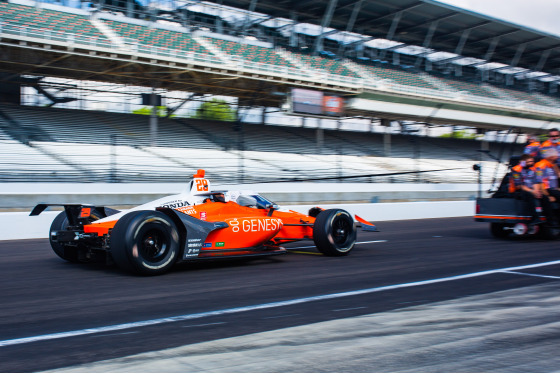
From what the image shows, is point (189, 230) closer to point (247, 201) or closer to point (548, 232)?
point (247, 201)

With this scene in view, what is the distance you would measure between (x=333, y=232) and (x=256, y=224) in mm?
1395

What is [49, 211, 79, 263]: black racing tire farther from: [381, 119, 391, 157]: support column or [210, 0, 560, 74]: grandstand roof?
[381, 119, 391, 157]: support column

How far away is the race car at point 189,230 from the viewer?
622 centimetres

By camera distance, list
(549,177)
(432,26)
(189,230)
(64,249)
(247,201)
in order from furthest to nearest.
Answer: (432,26) < (549,177) < (247,201) < (64,249) < (189,230)

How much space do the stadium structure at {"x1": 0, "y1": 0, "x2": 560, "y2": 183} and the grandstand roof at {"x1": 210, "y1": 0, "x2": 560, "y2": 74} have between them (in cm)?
13

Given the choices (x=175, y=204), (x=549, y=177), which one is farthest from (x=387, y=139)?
(x=175, y=204)

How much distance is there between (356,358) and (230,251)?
154 inches

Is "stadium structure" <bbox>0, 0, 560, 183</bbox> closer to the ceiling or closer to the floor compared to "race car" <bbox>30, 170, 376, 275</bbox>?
closer to the ceiling

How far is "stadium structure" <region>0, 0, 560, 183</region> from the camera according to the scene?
1994 cm

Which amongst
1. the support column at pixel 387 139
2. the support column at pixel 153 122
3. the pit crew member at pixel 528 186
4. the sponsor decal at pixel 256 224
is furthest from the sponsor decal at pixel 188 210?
the support column at pixel 387 139

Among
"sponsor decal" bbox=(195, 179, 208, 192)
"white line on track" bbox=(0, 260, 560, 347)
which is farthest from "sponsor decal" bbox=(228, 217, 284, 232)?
"white line on track" bbox=(0, 260, 560, 347)

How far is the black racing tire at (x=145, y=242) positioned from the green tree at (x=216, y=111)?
906 inches

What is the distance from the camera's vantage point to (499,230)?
445 inches

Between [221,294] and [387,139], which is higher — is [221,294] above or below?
below
